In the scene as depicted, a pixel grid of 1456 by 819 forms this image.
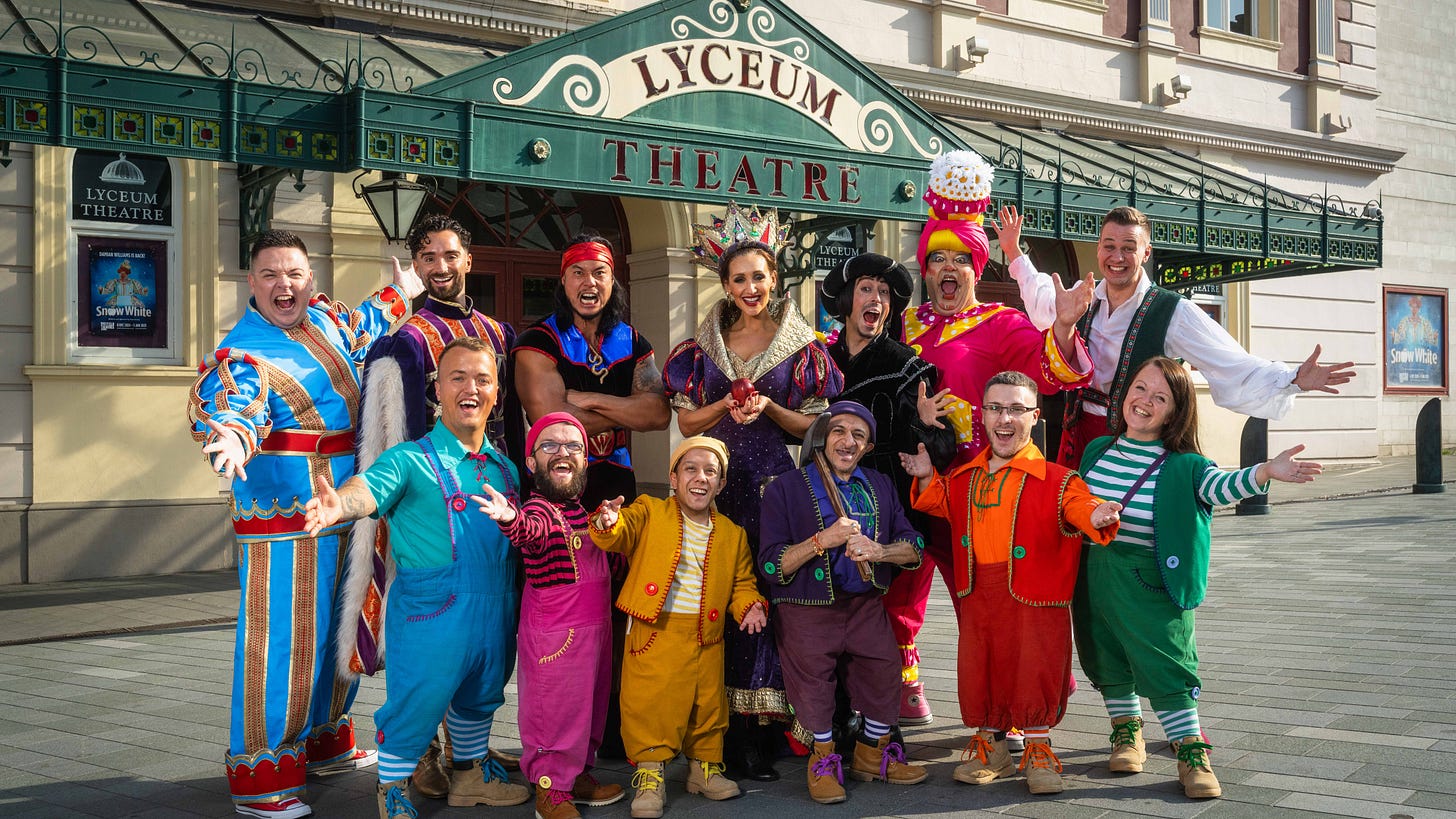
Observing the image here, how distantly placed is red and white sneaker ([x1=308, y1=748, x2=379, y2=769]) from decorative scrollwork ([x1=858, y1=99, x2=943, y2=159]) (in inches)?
239

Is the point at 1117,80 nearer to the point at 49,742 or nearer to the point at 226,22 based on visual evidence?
the point at 226,22

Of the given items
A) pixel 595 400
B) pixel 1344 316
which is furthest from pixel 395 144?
pixel 1344 316

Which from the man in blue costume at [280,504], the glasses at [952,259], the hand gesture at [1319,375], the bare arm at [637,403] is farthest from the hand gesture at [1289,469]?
the man in blue costume at [280,504]

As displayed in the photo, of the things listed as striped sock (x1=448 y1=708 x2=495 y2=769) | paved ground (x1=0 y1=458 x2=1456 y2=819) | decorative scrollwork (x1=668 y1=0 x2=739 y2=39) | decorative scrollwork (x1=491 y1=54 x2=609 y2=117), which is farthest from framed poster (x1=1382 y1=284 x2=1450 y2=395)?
striped sock (x1=448 y1=708 x2=495 y2=769)

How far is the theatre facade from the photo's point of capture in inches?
299

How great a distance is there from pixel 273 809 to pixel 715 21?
20.2 ft

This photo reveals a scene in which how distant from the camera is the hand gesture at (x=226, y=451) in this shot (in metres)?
3.66

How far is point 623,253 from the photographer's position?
40.9 feet

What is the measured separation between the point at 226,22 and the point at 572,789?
7.68 m

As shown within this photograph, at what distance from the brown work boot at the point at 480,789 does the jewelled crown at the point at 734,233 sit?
1969 millimetres

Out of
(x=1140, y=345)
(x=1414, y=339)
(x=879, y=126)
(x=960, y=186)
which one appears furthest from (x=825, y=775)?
(x=1414, y=339)

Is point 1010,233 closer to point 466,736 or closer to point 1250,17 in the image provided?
point 466,736

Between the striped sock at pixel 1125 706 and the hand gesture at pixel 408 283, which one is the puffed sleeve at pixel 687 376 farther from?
the striped sock at pixel 1125 706

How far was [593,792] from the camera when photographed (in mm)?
4133
